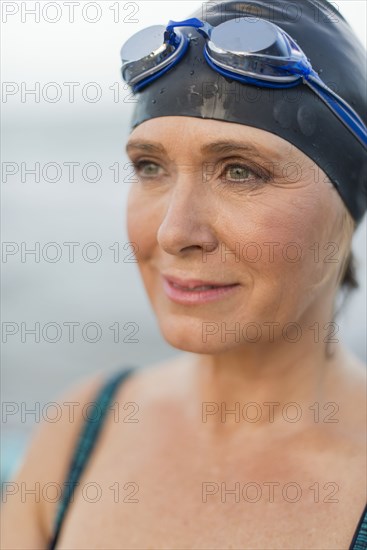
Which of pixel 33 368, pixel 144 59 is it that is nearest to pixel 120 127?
pixel 33 368

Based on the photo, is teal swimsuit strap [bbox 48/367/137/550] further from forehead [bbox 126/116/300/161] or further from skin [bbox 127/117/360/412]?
forehead [bbox 126/116/300/161]

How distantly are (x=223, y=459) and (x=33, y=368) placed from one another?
5623 mm

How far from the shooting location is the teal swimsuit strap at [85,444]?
2760 mm

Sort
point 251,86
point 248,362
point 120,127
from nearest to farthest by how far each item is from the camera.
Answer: point 251,86 → point 248,362 → point 120,127

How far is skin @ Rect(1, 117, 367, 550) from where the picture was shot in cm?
230

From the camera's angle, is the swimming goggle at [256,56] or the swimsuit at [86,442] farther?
the swimsuit at [86,442]

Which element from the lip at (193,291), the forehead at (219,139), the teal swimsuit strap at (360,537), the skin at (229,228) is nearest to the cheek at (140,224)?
the skin at (229,228)

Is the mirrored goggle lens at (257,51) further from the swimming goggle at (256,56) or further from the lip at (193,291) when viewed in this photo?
the lip at (193,291)

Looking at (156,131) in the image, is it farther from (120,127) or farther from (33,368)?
(120,127)

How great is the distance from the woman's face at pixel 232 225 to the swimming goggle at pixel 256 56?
7.7 inches

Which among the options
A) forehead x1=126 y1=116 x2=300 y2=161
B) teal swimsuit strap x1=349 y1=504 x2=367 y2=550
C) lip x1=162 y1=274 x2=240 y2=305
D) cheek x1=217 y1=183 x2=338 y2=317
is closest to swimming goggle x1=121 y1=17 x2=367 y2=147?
forehead x1=126 y1=116 x2=300 y2=161

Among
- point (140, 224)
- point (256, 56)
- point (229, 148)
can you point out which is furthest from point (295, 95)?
point (140, 224)

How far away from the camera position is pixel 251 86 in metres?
2.36

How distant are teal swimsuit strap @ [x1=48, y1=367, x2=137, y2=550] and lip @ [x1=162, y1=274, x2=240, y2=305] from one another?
76 cm
